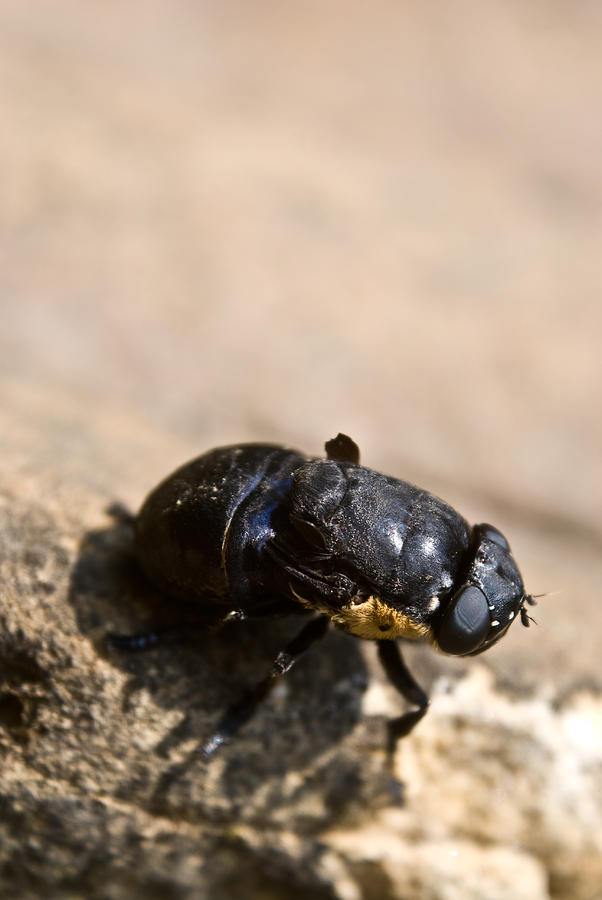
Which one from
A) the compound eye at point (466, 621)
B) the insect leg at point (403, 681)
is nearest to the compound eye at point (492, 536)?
the compound eye at point (466, 621)

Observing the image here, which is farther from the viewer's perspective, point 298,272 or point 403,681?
point 298,272

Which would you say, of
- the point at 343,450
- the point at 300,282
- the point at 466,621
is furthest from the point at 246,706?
the point at 300,282

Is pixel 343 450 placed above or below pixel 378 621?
above

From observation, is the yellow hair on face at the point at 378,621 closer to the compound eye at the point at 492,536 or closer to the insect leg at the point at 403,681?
the insect leg at the point at 403,681

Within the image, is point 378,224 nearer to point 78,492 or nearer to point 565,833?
point 78,492

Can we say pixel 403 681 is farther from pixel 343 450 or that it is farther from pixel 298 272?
pixel 298 272

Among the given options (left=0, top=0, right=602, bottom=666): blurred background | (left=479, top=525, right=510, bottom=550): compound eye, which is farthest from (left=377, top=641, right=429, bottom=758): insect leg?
(left=0, top=0, right=602, bottom=666): blurred background
